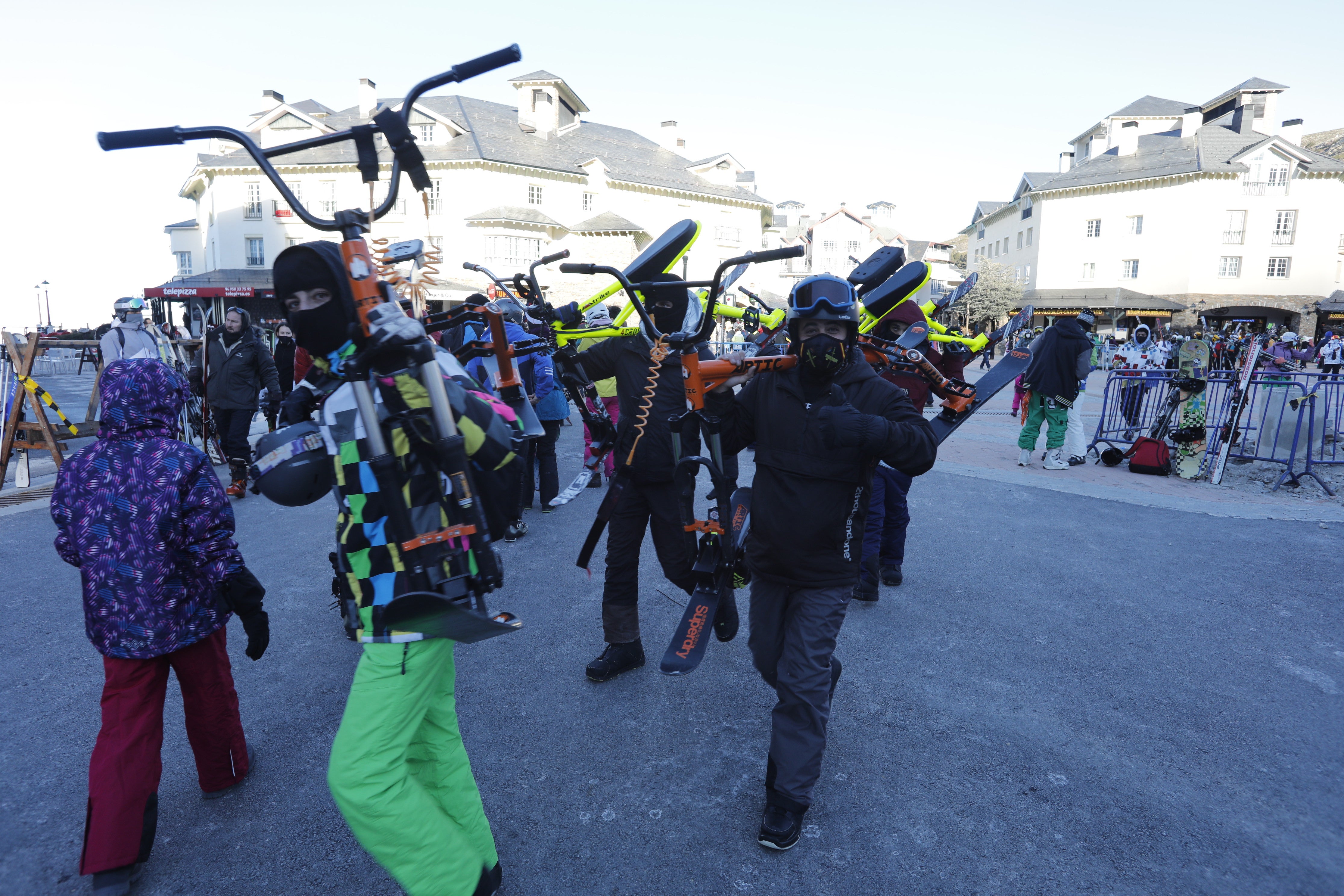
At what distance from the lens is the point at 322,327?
203cm

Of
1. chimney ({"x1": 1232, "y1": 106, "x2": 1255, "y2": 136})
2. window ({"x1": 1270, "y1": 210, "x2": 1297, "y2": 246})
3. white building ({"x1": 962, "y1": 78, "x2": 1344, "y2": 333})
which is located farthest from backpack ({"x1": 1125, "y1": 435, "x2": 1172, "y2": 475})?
chimney ({"x1": 1232, "y1": 106, "x2": 1255, "y2": 136})

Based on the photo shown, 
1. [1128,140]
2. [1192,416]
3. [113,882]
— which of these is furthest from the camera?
[1128,140]

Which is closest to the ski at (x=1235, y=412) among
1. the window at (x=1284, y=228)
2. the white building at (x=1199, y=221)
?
the white building at (x=1199, y=221)

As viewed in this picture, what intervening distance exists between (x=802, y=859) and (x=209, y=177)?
1797 inches

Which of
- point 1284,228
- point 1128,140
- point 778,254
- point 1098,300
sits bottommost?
point 778,254

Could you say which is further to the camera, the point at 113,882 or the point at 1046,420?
the point at 1046,420

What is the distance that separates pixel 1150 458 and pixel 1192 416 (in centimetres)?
69

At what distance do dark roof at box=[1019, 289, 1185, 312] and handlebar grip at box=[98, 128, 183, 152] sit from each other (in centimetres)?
4644

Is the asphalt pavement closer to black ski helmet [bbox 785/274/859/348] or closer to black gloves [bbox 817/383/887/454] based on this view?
black gloves [bbox 817/383/887/454]

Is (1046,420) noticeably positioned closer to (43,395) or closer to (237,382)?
(237,382)

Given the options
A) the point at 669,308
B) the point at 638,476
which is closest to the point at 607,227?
the point at 669,308

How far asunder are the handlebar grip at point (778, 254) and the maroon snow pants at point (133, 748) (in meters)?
2.61

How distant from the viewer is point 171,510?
8.11 feet

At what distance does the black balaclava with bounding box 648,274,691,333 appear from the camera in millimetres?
3662
